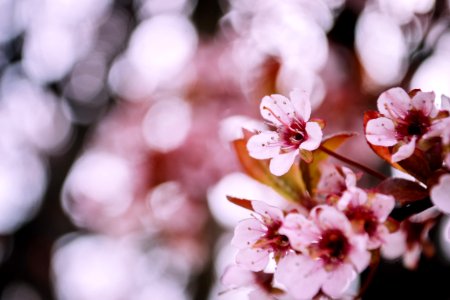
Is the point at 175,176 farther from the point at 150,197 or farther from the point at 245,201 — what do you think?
the point at 245,201

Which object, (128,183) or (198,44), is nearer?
(128,183)

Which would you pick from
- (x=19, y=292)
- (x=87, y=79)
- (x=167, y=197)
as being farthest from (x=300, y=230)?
(x=87, y=79)

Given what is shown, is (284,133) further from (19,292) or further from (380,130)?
(19,292)

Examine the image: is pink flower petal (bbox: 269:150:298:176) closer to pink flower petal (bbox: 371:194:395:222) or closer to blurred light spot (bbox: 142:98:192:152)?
pink flower petal (bbox: 371:194:395:222)

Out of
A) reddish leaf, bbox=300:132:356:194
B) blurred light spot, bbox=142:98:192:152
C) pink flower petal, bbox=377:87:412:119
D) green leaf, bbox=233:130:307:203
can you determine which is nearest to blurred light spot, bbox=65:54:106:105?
blurred light spot, bbox=142:98:192:152

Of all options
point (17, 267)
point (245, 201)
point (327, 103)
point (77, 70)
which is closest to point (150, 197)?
point (327, 103)

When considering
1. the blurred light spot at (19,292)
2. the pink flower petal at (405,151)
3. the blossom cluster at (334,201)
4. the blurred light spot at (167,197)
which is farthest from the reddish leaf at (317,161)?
the blurred light spot at (19,292)
